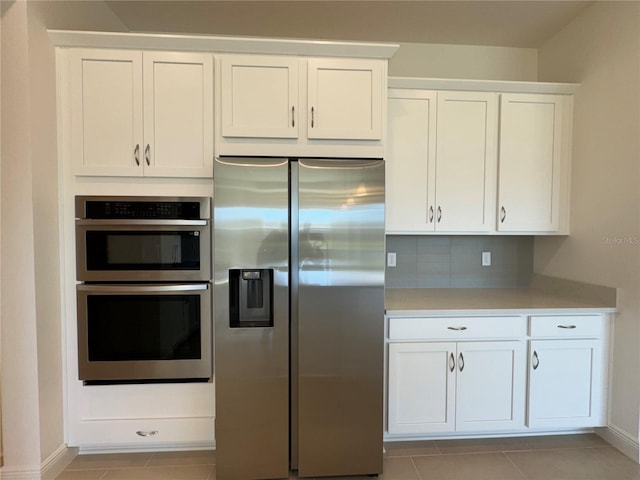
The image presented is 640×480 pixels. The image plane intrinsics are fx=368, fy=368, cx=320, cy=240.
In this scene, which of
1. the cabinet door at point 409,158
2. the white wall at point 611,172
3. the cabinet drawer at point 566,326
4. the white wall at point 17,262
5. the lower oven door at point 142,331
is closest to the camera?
the white wall at point 17,262

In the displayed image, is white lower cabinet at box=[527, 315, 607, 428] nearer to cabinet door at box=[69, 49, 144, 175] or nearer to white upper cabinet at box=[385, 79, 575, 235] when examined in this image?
white upper cabinet at box=[385, 79, 575, 235]

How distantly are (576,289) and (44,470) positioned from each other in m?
3.35

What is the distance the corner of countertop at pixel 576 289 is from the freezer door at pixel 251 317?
6.50 feet

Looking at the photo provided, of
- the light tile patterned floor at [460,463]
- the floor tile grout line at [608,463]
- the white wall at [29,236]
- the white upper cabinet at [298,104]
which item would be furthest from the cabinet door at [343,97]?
the floor tile grout line at [608,463]

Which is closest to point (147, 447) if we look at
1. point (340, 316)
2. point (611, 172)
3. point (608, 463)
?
point (340, 316)

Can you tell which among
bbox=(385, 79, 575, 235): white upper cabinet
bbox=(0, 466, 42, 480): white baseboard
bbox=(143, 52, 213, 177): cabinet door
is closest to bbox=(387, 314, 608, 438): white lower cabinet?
bbox=(385, 79, 575, 235): white upper cabinet

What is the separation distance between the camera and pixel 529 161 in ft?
8.24

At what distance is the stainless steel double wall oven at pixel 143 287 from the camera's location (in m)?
1.99

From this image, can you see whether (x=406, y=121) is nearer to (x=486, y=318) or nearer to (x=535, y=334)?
(x=486, y=318)

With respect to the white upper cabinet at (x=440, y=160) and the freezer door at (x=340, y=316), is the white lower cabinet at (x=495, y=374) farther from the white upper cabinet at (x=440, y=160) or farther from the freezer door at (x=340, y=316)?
the white upper cabinet at (x=440, y=160)

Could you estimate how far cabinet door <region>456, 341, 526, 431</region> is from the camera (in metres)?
2.21

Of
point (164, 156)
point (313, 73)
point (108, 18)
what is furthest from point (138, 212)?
point (108, 18)

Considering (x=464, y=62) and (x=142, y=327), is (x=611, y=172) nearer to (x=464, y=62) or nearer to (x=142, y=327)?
(x=464, y=62)

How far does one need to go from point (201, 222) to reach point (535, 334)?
208cm
